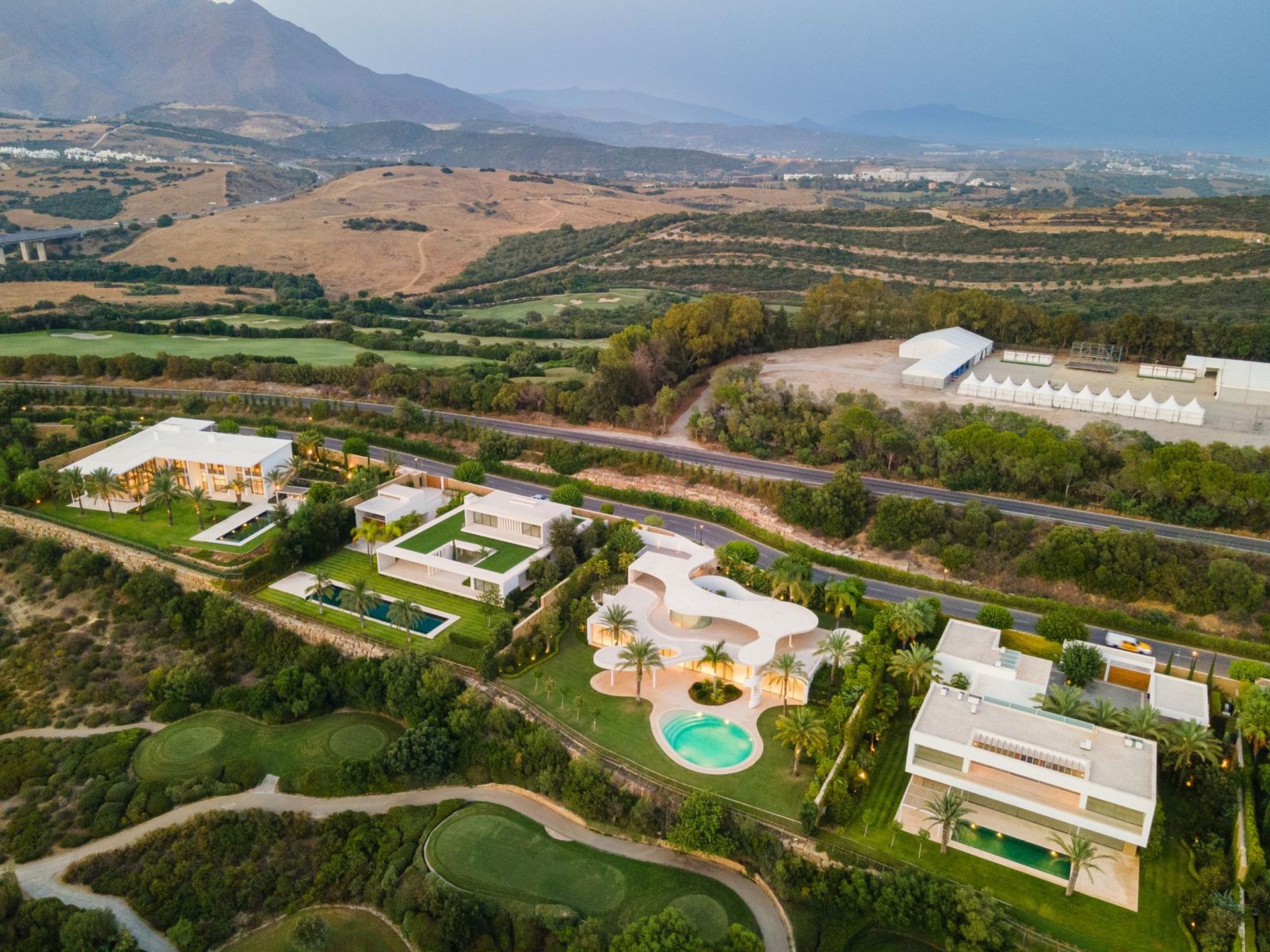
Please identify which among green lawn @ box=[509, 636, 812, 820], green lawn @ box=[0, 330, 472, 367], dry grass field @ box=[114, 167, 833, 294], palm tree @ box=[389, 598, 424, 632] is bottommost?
green lawn @ box=[509, 636, 812, 820]

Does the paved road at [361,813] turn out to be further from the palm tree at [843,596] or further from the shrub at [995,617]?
the shrub at [995,617]

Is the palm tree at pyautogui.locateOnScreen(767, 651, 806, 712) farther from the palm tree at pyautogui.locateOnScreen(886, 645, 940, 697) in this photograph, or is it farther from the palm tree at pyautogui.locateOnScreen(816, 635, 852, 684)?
the palm tree at pyautogui.locateOnScreen(886, 645, 940, 697)

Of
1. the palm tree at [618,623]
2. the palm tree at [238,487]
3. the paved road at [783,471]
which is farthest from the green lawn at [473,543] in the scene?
the paved road at [783,471]

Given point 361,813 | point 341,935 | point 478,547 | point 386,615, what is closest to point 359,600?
point 386,615

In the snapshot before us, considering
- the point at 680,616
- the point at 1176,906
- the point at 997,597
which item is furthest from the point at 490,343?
the point at 1176,906

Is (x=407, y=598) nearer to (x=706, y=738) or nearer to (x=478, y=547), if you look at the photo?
(x=478, y=547)

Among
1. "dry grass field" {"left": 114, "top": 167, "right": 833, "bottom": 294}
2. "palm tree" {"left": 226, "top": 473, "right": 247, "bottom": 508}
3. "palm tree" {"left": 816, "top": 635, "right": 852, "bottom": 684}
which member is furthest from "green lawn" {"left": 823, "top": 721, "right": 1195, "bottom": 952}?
"dry grass field" {"left": 114, "top": 167, "right": 833, "bottom": 294}
